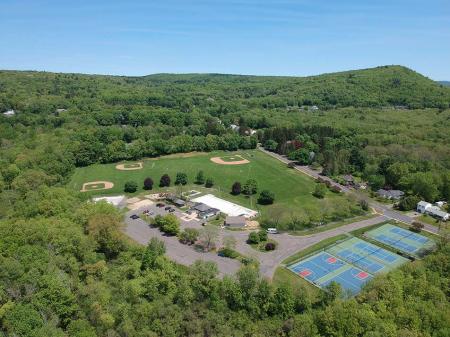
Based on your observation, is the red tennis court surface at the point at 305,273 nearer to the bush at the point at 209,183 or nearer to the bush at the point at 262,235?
the bush at the point at 262,235

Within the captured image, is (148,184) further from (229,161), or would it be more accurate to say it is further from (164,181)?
(229,161)

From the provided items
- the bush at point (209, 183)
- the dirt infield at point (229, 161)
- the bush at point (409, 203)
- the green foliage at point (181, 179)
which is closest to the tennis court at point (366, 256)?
the bush at point (409, 203)

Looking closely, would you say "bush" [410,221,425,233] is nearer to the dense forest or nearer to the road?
the road

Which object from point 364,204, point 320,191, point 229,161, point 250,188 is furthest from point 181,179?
point 364,204

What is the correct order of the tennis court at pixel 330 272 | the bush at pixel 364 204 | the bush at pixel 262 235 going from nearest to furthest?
the tennis court at pixel 330 272 → the bush at pixel 262 235 → the bush at pixel 364 204

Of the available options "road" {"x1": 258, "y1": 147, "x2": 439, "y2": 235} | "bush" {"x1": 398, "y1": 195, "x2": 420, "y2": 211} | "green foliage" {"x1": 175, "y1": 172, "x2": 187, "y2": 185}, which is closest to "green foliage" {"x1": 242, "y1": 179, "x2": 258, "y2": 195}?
"green foliage" {"x1": 175, "y1": 172, "x2": 187, "y2": 185}

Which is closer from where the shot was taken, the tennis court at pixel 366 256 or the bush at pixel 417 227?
the tennis court at pixel 366 256
